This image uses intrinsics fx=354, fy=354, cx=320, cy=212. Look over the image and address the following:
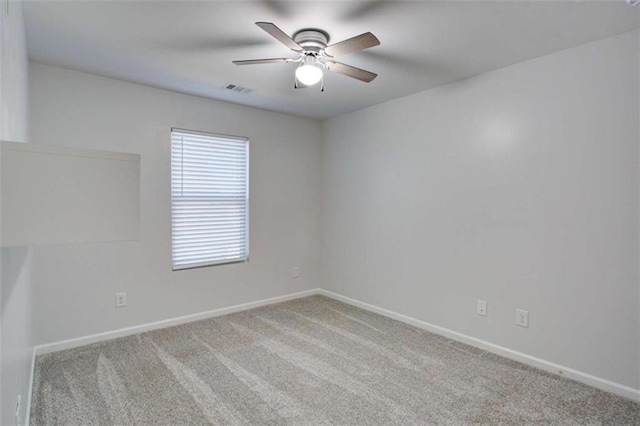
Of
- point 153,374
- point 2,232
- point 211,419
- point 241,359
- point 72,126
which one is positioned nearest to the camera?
point 2,232

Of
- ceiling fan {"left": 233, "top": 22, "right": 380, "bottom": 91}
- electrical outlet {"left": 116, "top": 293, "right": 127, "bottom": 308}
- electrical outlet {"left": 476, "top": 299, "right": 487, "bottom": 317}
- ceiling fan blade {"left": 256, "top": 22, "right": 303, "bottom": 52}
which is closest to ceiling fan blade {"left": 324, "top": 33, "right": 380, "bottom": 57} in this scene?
ceiling fan {"left": 233, "top": 22, "right": 380, "bottom": 91}

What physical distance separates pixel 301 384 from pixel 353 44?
7.56ft

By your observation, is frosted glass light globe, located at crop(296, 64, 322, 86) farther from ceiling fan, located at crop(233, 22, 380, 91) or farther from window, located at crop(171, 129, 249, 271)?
window, located at crop(171, 129, 249, 271)

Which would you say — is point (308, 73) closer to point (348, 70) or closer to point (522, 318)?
point (348, 70)

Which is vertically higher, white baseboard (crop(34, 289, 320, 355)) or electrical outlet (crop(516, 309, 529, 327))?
electrical outlet (crop(516, 309, 529, 327))

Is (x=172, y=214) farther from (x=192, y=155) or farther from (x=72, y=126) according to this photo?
(x=72, y=126)

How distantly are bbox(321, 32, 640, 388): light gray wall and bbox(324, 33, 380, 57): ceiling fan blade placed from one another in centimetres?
153

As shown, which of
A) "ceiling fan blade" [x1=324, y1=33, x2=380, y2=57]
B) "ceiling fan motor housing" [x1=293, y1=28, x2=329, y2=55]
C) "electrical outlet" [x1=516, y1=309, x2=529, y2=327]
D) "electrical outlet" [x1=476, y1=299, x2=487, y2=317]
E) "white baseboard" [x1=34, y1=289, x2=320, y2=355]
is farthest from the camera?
"electrical outlet" [x1=476, y1=299, x2=487, y2=317]

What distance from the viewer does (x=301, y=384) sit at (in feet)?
8.30

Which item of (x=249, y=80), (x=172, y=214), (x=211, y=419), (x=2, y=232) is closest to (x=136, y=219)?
(x=2, y=232)

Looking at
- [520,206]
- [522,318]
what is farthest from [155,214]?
[522,318]

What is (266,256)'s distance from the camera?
14.5ft

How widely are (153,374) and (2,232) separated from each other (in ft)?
7.13

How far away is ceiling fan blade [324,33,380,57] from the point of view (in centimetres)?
203
